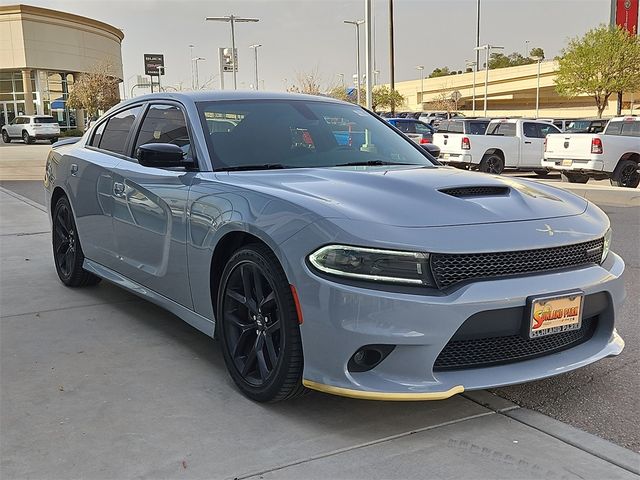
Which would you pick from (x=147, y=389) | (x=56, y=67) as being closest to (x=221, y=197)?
(x=147, y=389)

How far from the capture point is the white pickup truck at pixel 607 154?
47.3 ft

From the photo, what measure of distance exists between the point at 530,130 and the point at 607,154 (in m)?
3.90

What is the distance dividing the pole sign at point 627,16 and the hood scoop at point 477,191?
150 ft

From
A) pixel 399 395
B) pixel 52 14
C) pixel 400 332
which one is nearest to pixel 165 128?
pixel 400 332

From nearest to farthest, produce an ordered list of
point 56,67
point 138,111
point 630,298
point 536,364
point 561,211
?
point 536,364 → point 561,211 → point 138,111 → point 630,298 → point 56,67

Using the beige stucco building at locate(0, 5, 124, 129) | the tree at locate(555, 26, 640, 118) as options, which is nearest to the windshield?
the tree at locate(555, 26, 640, 118)

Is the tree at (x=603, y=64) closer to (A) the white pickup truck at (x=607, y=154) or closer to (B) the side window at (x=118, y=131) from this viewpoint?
(A) the white pickup truck at (x=607, y=154)

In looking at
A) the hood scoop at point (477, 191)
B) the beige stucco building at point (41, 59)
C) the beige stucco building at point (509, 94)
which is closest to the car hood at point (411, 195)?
the hood scoop at point (477, 191)

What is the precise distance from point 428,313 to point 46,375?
2.27 metres

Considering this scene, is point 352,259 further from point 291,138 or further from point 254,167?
point 291,138

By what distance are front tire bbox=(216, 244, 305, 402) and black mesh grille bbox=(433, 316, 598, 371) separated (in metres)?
0.66

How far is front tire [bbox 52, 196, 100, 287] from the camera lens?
5.55m

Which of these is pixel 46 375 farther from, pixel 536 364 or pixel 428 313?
pixel 536 364

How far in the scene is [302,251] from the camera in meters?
2.95
